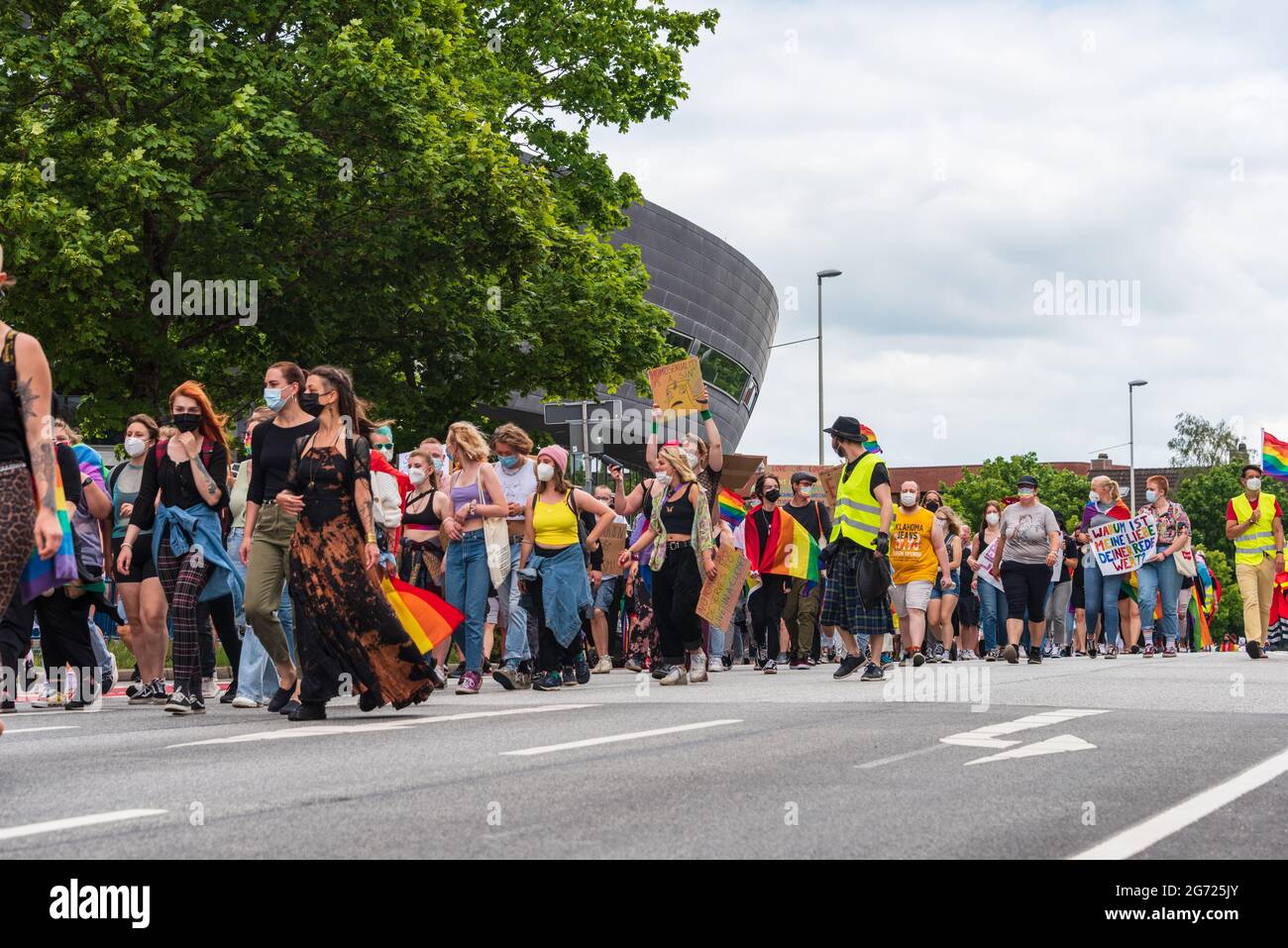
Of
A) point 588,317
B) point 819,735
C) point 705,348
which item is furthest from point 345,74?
point 705,348

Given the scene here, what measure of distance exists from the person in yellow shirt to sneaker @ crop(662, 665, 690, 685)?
11.8ft

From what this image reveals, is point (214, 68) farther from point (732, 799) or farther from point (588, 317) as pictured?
point (732, 799)

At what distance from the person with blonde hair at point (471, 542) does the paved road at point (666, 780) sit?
5.13ft

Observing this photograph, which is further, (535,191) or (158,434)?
(535,191)

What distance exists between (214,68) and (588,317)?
820 cm

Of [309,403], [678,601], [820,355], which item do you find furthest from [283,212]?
[820,355]

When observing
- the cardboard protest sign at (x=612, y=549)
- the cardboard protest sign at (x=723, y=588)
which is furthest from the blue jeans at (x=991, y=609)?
the cardboard protest sign at (x=723, y=588)

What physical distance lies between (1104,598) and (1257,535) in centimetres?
246

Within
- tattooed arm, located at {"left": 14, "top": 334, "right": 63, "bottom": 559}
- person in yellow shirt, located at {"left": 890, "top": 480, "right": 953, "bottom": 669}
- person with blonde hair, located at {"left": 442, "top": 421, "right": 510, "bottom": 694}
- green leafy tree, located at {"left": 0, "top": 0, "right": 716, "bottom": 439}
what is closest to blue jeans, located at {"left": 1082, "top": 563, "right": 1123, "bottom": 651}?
person in yellow shirt, located at {"left": 890, "top": 480, "right": 953, "bottom": 669}

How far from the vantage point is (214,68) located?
22.4 meters

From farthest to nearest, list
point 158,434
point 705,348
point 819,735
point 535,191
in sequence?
point 705,348 → point 535,191 → point 158,434 → point 819,735

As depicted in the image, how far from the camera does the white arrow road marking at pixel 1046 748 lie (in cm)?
773
